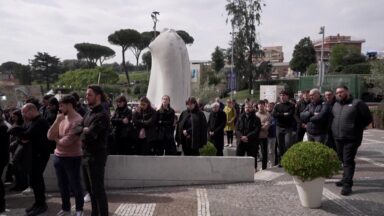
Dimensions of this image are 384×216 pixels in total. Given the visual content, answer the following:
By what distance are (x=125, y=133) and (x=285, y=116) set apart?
3.49 metres

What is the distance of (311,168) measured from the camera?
255 inches

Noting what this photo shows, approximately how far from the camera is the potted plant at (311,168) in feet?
21.3

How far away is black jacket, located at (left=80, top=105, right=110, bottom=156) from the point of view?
17.7 feet

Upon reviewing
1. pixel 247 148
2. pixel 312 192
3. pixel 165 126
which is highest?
pixel 165 126

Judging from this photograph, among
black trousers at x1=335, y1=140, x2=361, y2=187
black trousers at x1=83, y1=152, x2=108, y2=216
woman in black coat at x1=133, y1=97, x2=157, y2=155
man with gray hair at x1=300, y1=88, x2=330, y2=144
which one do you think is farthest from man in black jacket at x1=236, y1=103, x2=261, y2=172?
black trousers at x1=83, y1=152, x2=108, y2=216

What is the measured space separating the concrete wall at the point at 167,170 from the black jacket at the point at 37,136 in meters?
1.91

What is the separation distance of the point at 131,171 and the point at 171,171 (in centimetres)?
73

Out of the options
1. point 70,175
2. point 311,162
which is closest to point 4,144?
point 70,175

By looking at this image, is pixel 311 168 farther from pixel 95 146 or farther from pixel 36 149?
pixel 36 149

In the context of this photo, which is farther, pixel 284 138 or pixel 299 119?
pixel 299 119

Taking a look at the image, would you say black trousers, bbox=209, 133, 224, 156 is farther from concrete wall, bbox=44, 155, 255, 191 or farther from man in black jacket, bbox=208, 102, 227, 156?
concrete wall, bbox=44, 155, 255, 191

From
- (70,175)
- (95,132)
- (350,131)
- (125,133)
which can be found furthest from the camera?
(125,133)

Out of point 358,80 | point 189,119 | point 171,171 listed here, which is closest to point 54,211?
point 171,171

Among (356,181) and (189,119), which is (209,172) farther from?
(356,181)
